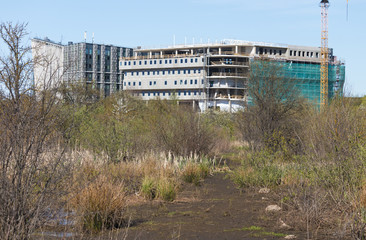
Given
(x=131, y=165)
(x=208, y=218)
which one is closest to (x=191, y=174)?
(x=131, y=165)

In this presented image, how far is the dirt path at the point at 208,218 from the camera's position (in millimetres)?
9578

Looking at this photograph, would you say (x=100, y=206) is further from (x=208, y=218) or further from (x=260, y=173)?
(x=260, y=173)

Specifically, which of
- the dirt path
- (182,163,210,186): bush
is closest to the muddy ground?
the dirt path

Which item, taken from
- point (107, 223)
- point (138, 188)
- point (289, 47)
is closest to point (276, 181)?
point (138, 188)

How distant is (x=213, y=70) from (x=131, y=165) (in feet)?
290

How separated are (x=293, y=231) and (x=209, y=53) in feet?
310

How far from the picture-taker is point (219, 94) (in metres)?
104

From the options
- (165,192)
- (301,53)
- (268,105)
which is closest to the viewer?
(165,192)

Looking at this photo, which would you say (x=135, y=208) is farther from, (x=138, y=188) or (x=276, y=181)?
(x=276, y=181)

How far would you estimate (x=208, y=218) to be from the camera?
11.2 metres

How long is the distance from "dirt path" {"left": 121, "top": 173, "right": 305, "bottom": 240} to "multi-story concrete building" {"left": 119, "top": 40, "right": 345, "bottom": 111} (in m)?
84.8

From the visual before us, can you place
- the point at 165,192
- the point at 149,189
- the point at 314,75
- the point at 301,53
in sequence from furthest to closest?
the point at 301,53 → the point at 314,75 → the point at 149,189 → the point at 165,192

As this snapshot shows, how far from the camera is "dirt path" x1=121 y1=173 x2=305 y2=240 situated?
958 centimetres

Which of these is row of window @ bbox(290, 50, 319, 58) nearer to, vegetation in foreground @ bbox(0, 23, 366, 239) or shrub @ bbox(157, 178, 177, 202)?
vegetation in foreground @ bbox(0, 23, 366, 239)
